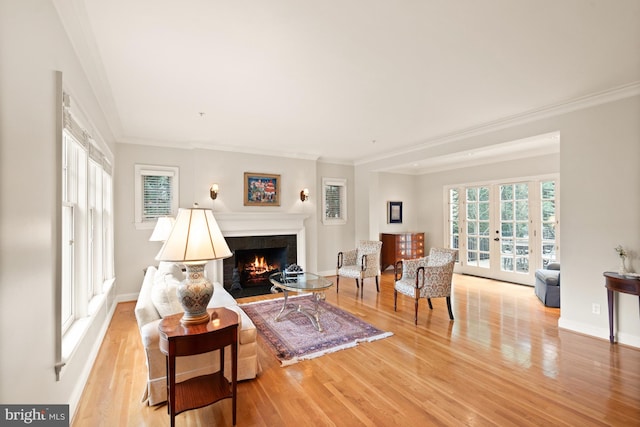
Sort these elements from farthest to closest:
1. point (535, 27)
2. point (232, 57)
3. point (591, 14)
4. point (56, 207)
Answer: point (232, 57) → point (535, 27) → point (591, 14) → point (56, 207)

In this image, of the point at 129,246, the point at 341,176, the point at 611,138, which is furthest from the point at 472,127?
the point at 129,246

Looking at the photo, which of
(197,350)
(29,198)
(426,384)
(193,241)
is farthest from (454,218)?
(29,198)

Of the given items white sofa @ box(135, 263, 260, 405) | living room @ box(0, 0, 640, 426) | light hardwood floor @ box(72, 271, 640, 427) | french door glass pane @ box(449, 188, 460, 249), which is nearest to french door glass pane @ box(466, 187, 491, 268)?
french door glass pane @ box(449, 188, 460, 249)

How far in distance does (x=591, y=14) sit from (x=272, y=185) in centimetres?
477

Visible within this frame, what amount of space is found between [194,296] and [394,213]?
617cm

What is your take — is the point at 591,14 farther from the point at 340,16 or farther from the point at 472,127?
the point at 472,127

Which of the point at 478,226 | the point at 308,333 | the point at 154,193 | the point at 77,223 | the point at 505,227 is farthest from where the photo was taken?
the point at 478,226

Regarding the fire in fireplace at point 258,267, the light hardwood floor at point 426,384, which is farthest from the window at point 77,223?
the fire in fireplace at point 258,267

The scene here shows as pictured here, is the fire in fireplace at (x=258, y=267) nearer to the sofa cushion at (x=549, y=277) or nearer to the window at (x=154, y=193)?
the window at (x=154, y=193)

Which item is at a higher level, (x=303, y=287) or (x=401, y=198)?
(x=401, y=198)

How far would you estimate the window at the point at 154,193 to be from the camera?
189 inches

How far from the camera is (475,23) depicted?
202 centimetres

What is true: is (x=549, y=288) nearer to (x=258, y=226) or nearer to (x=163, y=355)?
(x=258, y=226)

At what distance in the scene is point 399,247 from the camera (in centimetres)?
686
